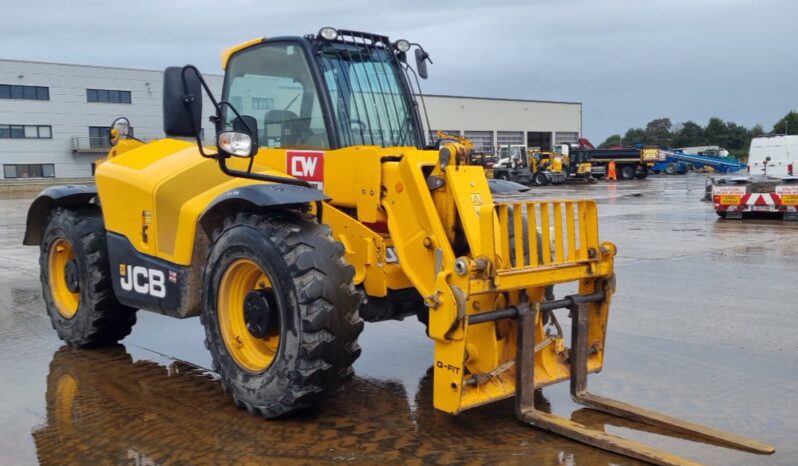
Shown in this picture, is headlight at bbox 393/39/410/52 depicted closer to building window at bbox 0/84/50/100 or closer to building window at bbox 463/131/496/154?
building window at bbox 0/84/50/100

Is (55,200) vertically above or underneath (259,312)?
above

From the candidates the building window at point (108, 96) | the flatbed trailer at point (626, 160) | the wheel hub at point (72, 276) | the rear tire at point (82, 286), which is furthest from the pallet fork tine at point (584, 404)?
the building window at point (108, 96)

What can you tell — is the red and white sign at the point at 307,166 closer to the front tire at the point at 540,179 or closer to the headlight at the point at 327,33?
the headlight at the point at 327,33

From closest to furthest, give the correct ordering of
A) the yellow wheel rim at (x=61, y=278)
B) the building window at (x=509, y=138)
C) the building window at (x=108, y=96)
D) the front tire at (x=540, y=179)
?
1. the yellow wheel rim at (x=61, y=278)
2. the front tire at (x=540, y=179)
3. the building window at (x=108, y=96)
4. the building window at (x=509, y=138)

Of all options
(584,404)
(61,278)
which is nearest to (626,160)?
(61,278)

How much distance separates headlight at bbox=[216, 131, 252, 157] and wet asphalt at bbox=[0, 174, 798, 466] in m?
1.68

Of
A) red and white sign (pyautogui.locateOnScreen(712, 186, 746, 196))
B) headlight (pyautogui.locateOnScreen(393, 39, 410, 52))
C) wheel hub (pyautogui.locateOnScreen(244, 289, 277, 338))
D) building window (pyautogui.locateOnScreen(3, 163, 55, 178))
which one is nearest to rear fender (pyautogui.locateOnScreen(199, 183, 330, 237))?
wheel hub (pyautogui.locateOnScreen(244, 289, 277, 338))

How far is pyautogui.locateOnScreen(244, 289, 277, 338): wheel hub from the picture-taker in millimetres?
4859

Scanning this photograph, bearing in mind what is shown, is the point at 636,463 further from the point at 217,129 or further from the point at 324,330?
the point at 217,129

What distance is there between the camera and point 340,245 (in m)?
4.73

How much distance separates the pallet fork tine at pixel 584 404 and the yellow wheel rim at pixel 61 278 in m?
4.31

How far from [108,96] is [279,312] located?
56.6 metres

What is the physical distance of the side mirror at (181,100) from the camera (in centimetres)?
471

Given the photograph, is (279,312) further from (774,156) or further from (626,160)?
(626,160)
